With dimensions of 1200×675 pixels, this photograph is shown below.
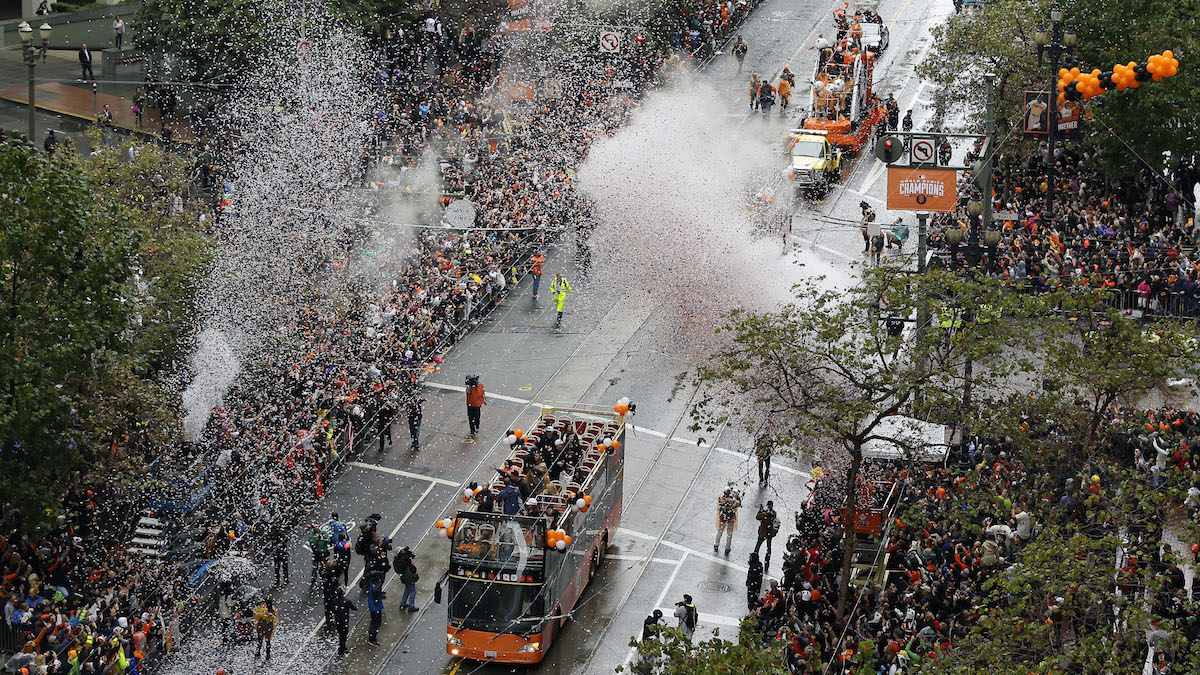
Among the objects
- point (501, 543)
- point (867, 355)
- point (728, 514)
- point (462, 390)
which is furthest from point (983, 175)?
point (501, 543)

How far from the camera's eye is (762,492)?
41469 mm

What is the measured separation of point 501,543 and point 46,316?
10.3 m

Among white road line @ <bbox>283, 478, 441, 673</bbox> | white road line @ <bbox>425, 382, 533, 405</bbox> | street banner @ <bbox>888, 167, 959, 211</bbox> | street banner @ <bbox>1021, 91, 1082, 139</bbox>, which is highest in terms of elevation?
street banner @ <bbox>1021, 91, 1082, 139</bbox>

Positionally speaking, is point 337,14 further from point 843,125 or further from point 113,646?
point 113,646

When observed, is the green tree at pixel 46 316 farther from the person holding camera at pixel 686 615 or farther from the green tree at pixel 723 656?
the green tree at pixel 723 656

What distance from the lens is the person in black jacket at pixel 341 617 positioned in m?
34.8

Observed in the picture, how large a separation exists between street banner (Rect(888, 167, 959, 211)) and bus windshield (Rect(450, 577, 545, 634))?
40.0 feet

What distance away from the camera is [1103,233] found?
47.6m

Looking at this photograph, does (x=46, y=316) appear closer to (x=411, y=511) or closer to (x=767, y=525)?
(x=411, y=511)

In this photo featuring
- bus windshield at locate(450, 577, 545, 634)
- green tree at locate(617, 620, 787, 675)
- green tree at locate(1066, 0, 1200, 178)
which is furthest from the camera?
green tree at locate(1066, 0, 1200, 178)

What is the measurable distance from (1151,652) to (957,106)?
31.2 m

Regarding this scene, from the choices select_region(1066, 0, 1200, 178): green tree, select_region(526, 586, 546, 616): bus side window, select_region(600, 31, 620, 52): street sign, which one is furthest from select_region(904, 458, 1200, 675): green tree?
select_region(600, 31, 620, 52): street sign

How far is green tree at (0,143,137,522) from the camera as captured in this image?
34625 millimetres

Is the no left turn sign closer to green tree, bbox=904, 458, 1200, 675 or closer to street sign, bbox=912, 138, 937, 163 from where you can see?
street sign, bbox=912, 138, 937, 163
